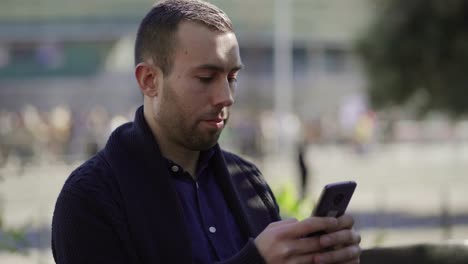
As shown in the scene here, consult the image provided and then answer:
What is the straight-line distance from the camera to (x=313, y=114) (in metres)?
53.1

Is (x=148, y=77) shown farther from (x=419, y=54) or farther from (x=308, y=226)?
(x=419, y=54)

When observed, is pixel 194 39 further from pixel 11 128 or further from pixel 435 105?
pixel 11 128

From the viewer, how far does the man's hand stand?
91.2 inches

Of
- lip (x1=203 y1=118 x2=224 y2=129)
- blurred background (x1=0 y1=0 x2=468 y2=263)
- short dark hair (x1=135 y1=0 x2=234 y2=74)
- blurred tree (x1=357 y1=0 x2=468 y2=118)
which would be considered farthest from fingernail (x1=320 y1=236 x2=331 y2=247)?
blurred tree (x1=357 y1=0 x2=468 y2=118)

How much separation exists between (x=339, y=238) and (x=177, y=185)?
0.53 metres

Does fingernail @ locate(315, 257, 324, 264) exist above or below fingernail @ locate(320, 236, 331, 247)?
below

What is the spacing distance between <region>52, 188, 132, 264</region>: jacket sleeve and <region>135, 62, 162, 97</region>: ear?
37 cm

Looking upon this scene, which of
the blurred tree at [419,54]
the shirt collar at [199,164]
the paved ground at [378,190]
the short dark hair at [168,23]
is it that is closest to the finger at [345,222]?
the shirt collar at [199,164]

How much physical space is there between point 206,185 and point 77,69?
53958 millimetres

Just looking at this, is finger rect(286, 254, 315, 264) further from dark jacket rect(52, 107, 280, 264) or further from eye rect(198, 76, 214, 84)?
eye rect(198, 76, 214, 84)

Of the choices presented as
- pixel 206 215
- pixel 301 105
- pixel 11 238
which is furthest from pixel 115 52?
pixel 206 215

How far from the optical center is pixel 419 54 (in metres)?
16.0

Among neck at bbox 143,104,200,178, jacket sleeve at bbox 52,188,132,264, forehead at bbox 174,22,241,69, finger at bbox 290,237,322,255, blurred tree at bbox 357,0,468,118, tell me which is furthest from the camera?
blurred tree at bbox 357,0,468,118

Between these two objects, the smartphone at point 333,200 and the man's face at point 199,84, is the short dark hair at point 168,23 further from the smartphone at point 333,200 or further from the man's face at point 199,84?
the smartphone at point 333,200
